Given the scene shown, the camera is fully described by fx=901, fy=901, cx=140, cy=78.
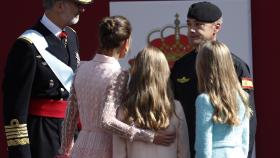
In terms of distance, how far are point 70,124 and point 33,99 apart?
0.35 metres

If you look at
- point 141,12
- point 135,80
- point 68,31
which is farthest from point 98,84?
point 141,12

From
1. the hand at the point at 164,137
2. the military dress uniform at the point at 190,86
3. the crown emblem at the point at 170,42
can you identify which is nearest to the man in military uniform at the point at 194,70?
the military dress uniform at the point at 190,86

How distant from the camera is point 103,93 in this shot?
378 cm

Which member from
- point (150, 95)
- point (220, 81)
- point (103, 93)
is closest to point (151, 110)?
point (150, 95)

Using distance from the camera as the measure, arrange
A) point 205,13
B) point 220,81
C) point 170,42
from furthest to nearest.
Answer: point 170,42, point 205,13, point 220,81

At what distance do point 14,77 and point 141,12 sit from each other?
5.56 feet

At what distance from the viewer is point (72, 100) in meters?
3.91

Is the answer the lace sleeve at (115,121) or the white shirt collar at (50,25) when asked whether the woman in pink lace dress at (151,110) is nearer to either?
the lace sleeve at (115,121)

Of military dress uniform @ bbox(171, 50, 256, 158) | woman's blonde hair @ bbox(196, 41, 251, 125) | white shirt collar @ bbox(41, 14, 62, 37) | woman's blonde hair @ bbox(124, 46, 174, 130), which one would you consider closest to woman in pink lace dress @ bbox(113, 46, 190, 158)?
woman's blonde hair @ bbox(124, 46, 174, 130)

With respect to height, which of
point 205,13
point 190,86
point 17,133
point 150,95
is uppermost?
point 205,13

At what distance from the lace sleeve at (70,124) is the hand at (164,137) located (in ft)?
1.32

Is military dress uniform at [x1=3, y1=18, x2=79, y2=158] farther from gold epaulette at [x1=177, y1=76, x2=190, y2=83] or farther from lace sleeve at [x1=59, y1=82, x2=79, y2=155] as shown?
gold epaulette at [x1=177, y1=76, x2=190, y2=83]

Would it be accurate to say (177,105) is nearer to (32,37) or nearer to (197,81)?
(197,81)

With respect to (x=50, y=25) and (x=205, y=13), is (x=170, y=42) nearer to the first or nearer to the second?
(x=205, y=13)
